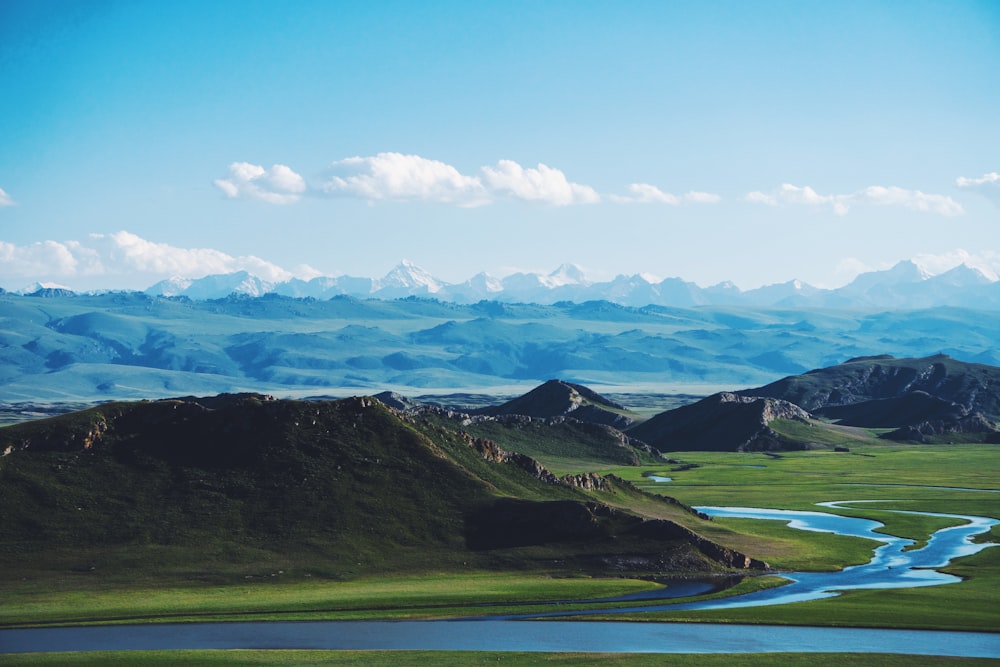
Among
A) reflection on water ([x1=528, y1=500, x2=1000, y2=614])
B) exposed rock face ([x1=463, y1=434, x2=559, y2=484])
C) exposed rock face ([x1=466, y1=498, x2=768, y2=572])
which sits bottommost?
reflection on water ([x1=528, y1=500, x2=1000, y2=614])

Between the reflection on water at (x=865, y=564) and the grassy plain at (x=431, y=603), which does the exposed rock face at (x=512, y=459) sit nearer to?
the grassy plain at (x=431, y=603)

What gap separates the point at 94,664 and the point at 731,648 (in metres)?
36.4

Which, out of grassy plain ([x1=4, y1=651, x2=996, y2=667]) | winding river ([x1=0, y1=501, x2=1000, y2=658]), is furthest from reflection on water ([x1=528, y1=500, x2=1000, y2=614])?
grassy plain ([x1=4, y1=651, x2=996, y2=667])

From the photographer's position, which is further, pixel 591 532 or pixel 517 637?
pixel 591 532

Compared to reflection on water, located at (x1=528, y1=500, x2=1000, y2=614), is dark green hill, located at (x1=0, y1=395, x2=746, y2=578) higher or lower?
higher

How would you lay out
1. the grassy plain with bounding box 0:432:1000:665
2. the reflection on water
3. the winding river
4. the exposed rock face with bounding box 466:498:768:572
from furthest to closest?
the exposed rock face with bounding box 466:498:768:572 < the reflection on water < the winding river < the grassy plain with bounding box 0:432:1000:665

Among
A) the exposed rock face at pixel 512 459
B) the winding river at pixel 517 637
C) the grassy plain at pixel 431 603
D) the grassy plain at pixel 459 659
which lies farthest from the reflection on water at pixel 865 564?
the exposed rock face at pixel 512 459

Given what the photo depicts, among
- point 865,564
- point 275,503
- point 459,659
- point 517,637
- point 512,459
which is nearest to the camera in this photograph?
point 459,659

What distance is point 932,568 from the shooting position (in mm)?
108562

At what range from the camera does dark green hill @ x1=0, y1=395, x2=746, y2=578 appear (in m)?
101

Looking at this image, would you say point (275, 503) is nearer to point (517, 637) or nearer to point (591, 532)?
point (591, 532)

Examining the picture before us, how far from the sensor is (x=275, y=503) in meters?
108

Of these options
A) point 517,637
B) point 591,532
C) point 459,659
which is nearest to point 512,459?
point 591,532

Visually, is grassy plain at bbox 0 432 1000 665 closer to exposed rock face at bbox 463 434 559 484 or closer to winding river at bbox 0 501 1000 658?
winding river at bbox 0 501 1000 658
